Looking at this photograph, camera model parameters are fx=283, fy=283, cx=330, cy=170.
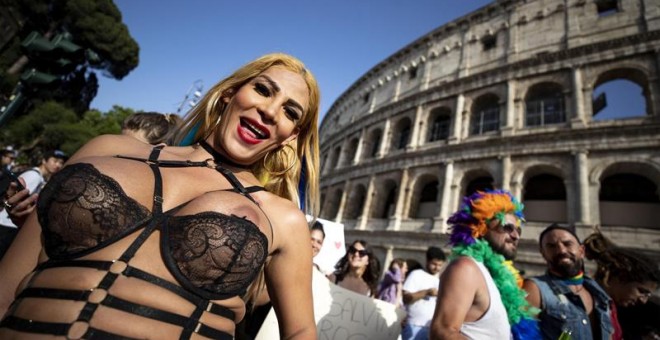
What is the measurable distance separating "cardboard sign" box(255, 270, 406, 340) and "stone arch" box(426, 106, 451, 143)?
13.7 m

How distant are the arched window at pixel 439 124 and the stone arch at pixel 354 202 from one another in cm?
505

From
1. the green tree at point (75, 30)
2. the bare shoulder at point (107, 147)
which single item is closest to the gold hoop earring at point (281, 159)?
the bare shoulder at point (107, 147)

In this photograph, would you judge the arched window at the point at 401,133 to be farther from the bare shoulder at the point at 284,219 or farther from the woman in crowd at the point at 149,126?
the bare shoulder at the point at 284,219

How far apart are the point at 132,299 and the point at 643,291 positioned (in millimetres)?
5232

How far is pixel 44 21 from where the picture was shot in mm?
19641

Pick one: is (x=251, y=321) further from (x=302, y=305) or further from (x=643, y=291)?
(x=643, y=291)

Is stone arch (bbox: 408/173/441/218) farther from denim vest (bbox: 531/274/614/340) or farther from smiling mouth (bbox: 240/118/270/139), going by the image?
smiling mouth (bbox: 240/118/270/139)

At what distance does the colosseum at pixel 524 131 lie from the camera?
32.4 ft

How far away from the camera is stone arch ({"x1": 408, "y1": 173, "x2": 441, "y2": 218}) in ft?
46.2

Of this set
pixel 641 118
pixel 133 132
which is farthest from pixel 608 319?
pixel 641 118

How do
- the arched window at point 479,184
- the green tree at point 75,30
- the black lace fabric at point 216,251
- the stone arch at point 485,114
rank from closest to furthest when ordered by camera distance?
the black lace fabric at point 216,251
the arched window at point 479,184
the stone arch at point 485,114
the green tree at point 75,30

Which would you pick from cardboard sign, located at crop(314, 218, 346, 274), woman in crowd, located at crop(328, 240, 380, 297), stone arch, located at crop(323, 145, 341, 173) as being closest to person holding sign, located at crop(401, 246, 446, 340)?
woman in crowd, located at crop(328, 240, 380, 297)

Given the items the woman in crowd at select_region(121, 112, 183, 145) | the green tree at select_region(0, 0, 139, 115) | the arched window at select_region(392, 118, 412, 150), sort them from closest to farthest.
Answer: the woman in crowd at select_region(121, 112, 183, 145) < the arched window at select_region(392, 118, 412, 150) < the green tree at select_region(0, 0, 139, 115)

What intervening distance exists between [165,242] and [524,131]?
14.1 metres
